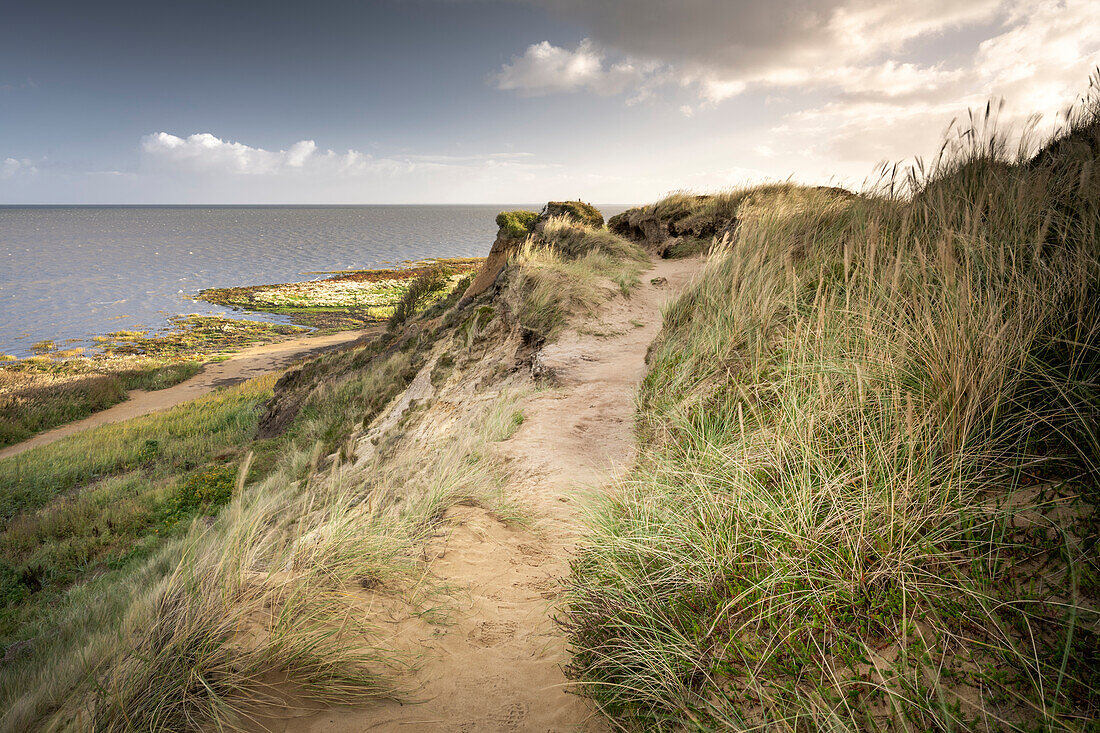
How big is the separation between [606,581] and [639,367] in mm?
4802

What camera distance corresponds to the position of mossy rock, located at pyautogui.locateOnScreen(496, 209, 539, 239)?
693 inches

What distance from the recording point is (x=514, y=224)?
59.1 ft

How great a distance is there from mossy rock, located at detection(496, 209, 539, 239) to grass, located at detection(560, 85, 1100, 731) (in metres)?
15.2

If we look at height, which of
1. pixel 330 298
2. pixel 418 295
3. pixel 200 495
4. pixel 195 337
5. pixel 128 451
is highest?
pixel 418 295

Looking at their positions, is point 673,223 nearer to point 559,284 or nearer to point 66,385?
point 559,284

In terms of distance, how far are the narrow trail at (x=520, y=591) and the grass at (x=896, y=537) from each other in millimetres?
276

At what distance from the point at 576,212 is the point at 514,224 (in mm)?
3342

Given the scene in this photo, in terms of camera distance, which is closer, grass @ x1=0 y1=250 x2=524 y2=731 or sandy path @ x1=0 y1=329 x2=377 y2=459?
grass @ x1=0 y1=250 x2=524 y2=731

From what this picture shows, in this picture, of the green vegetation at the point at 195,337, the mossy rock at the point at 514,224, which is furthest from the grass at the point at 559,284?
the green vegetation at the point at 195,337

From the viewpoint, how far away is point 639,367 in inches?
279

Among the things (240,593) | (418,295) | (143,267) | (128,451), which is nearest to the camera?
(240,593)

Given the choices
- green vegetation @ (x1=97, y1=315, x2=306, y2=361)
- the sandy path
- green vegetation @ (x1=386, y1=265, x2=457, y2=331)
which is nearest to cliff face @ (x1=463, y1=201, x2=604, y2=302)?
green vegetation @ (x1=386, y1=265, x2=457, y2=331)

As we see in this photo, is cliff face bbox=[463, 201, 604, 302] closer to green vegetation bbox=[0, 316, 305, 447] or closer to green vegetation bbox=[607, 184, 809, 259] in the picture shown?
green vegetation bbox=[607, 184, 809, 259]

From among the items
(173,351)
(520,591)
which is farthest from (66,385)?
(520,591)
